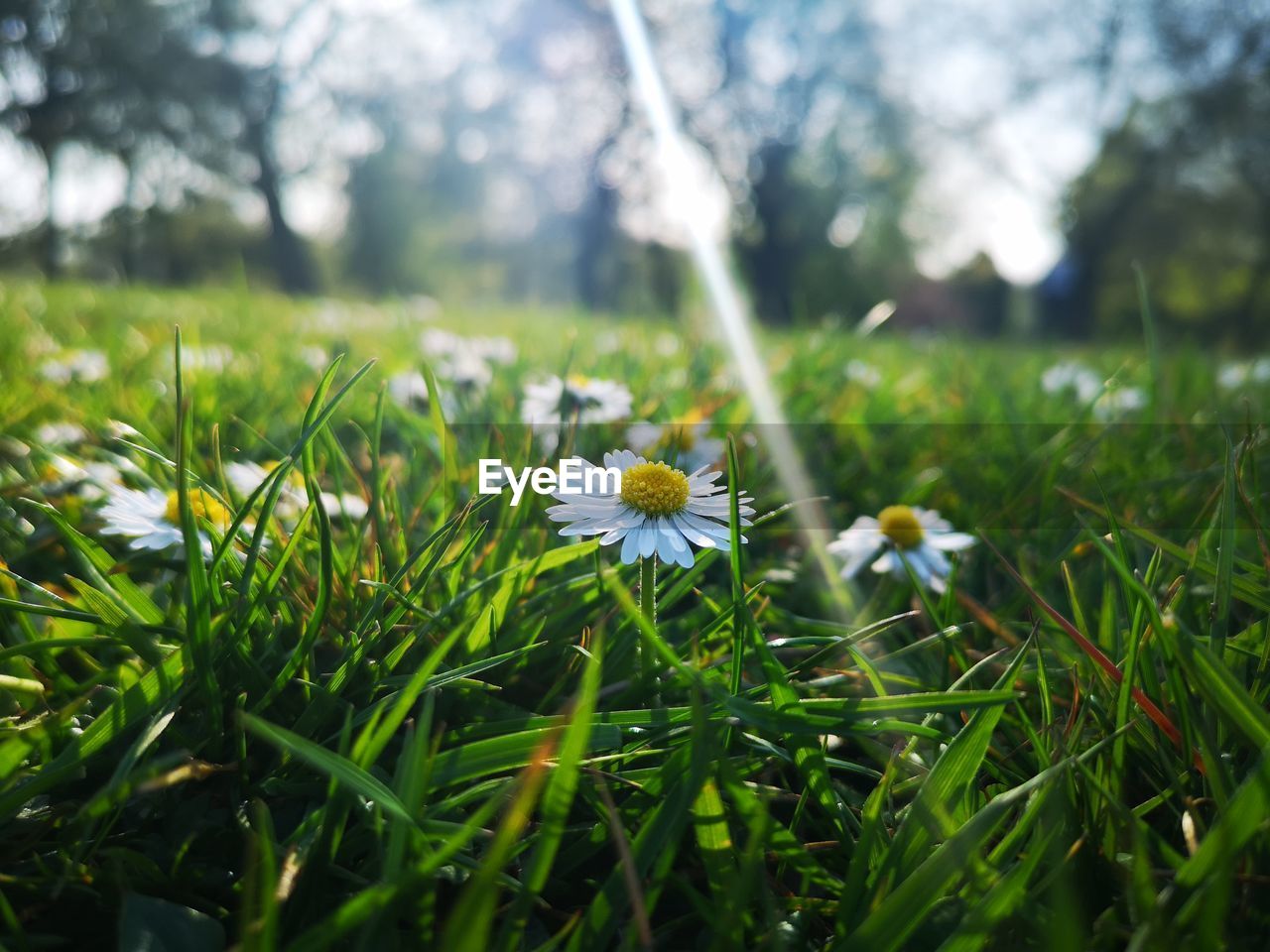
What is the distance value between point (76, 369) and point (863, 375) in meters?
1.92

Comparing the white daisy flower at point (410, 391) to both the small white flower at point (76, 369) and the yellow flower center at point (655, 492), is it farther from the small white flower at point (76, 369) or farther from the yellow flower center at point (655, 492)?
the yellow flower center at point (655, 492)

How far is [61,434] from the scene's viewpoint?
1185mm

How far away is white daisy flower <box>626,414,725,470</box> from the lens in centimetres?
112

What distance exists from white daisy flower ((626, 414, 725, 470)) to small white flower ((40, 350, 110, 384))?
120 centimetres

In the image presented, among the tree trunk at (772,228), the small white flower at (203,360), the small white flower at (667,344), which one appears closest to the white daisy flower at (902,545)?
the small white flower at (203,360)

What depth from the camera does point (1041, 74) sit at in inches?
618

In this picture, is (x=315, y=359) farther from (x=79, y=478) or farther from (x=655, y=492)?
Result: (x=655, y=492)

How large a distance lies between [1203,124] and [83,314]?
752 inches

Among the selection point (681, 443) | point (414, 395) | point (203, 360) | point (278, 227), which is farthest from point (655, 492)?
point (278, 227)

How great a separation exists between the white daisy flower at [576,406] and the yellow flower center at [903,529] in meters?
0.47

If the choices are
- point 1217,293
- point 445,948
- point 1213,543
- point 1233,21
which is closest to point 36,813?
point 445,948

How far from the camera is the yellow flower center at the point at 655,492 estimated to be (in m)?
0.63

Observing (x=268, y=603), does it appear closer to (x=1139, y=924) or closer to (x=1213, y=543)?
(x=1139, y=924)

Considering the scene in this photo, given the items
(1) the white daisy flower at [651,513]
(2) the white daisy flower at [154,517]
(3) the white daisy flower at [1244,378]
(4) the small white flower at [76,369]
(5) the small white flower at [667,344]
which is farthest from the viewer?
(5) the small white flower at [667,344]
